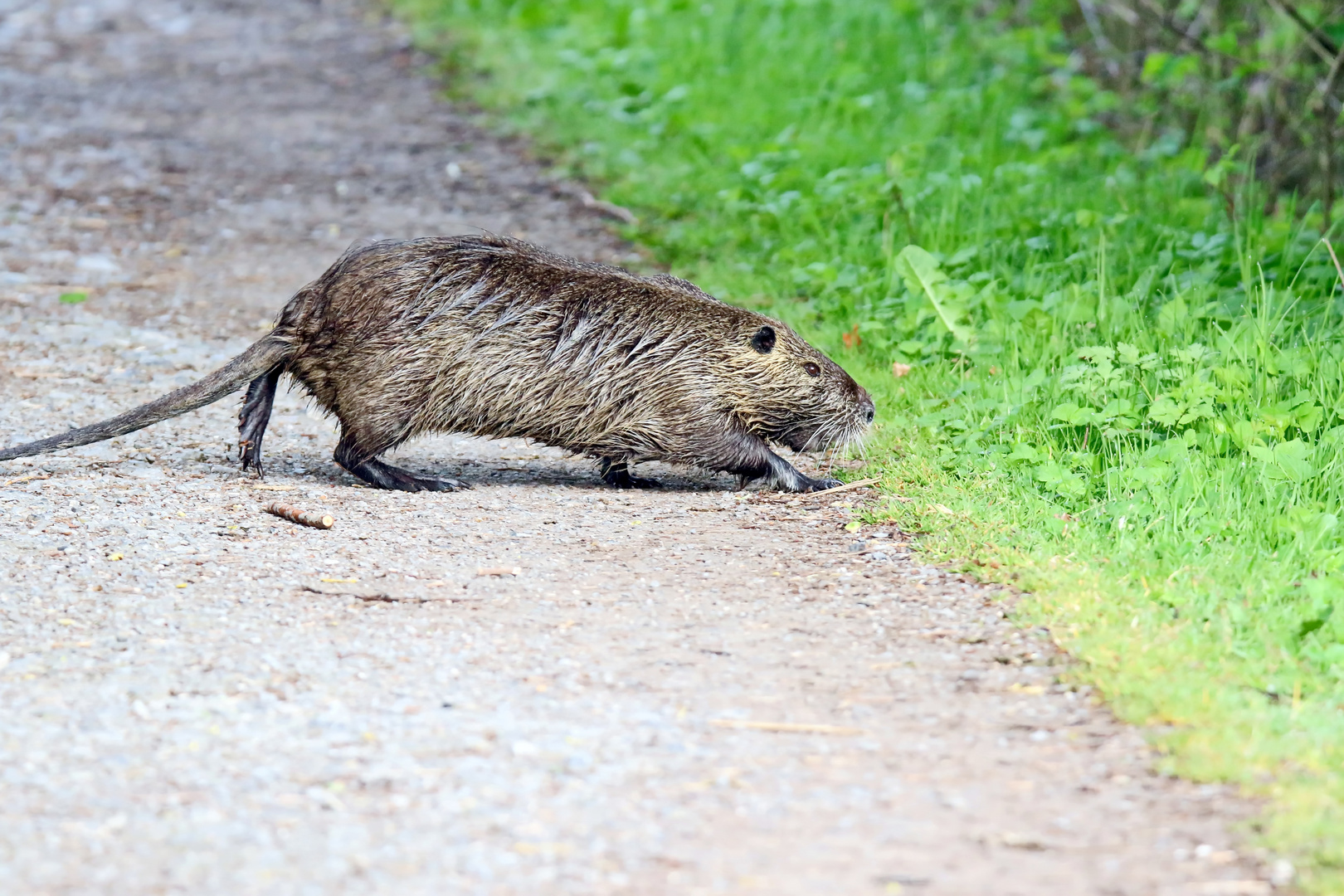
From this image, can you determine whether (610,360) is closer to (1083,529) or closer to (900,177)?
(1083,529)

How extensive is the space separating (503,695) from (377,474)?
2035 mm

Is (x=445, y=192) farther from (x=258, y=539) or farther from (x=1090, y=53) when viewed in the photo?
(x=258, y=539)

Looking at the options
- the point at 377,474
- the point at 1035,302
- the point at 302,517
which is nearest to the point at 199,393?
the point at 377,474

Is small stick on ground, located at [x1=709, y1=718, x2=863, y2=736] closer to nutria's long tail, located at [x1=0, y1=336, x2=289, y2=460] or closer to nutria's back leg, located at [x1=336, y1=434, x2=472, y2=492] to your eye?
nutria's back leg, located at [x1=336, y1=434, x2=472, y2=492]

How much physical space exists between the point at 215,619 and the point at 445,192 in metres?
6.06

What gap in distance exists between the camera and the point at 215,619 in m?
3.86

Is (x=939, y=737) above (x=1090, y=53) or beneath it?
beneath

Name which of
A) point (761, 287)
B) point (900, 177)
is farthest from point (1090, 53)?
point (761, 287)

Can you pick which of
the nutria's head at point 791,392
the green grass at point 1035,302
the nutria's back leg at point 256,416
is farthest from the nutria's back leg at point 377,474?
the green grass at point 1035,302

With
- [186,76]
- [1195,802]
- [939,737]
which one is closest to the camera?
[1195,802]

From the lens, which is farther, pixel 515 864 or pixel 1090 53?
pixel 1090 53

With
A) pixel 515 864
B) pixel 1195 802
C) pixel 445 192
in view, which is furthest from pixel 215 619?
pixel 445 192

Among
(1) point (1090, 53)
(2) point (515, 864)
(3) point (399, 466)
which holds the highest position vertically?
(1) point (1090, 53)

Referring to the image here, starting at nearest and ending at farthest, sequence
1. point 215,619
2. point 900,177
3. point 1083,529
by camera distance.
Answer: point 215,619 → point 1083,529 → point 900,177
